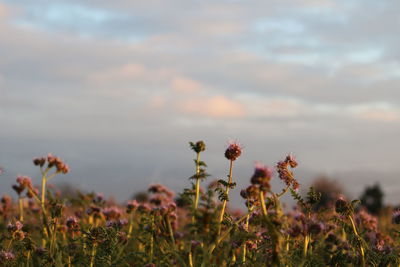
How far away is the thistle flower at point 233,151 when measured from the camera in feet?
20.9

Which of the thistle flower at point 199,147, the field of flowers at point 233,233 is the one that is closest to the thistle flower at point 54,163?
the field of flowers at point 233,233

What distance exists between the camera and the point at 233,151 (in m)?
6.36

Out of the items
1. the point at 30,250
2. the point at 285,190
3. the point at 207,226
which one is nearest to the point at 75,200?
the point at 30,250

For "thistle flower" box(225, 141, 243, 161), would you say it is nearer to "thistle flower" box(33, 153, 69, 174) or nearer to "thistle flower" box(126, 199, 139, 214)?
"thistle flower" box(33, 153, 69, 174)

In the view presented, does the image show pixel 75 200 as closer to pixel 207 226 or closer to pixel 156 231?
pixel 156 231

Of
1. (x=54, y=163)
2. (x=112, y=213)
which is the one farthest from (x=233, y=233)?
(x=112, y=213)

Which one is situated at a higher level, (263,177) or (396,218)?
(263,177)

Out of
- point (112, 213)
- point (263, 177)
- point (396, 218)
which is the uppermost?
point (263, 177)

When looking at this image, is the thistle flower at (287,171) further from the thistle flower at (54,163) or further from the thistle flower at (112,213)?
the thistle flower at (112,213)

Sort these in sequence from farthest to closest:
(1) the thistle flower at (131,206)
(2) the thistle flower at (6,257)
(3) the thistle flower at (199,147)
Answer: (1) the thistle flower at (131,206) < (2) the thistle flower at (6,257) < (3) the thistle flower at (199,147)

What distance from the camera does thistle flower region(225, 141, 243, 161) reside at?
6.36 meters

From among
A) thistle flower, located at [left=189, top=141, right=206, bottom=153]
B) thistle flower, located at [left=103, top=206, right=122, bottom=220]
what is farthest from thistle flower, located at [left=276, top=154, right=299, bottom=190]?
thistle flower, located at [left=103, top=206, right=122, bottom=220]

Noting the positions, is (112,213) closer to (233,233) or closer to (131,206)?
(131,206)

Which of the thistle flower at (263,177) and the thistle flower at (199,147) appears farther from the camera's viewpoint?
the thistle flower at (199,147)
